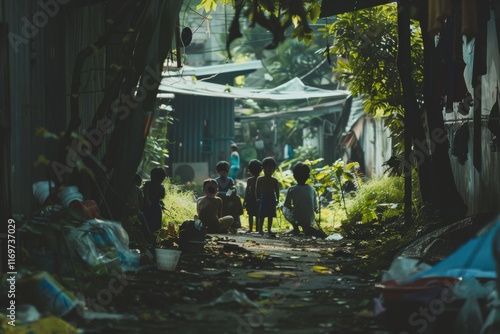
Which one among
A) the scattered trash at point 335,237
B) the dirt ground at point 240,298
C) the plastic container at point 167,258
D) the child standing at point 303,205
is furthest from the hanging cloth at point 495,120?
the child standing at point 303,205

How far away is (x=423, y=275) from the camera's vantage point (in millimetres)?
6941

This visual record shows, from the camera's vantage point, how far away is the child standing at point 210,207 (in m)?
16.8

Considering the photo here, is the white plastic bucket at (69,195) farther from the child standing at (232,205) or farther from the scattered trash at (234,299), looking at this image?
the child standing at (232,205)

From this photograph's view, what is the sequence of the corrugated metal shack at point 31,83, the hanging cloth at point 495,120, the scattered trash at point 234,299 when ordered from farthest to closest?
the hanging cloth at point 495,120 < the corrugated metal shack at point 31,83 < the scattered trash at point 234,299

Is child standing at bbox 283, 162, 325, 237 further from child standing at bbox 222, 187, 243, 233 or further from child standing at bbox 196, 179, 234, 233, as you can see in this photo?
child standing at bbox 196, 179, 234, 233

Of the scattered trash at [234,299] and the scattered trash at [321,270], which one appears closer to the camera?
the scattered trash at [234,299]

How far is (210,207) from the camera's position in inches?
667

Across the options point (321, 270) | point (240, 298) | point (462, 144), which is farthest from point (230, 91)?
point (240, 298)

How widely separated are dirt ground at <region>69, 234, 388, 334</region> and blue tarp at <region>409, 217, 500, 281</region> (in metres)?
0.64

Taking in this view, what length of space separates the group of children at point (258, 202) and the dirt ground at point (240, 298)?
4546 mm

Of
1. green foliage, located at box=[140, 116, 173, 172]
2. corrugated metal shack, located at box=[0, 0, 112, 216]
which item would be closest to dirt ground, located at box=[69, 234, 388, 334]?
corrugated metal shack, located at box=[0, 0, 112, 216]

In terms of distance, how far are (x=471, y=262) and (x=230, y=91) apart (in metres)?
18.7

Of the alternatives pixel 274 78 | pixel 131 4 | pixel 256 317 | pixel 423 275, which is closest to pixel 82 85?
pixel 131 4

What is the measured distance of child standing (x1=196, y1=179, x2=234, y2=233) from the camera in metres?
16.8
